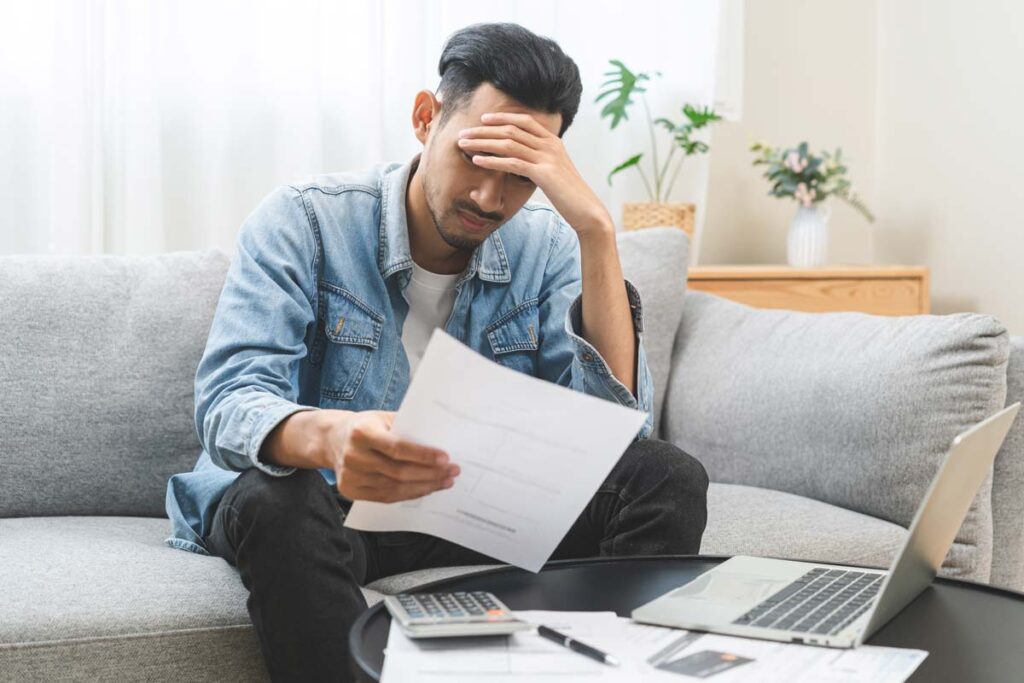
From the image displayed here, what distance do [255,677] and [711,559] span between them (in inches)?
20.5

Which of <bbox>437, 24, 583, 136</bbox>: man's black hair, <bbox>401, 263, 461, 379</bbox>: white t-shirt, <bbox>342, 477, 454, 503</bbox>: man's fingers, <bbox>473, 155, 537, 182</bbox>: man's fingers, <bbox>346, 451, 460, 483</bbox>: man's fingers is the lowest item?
<bbox>342, 477, 454, 503</bbox>: man's fingers

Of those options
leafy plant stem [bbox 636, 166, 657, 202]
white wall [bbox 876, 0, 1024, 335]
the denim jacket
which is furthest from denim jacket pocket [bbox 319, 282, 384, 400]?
white wall [bbox 876, 0, 1024, 335]

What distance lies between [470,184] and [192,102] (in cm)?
109

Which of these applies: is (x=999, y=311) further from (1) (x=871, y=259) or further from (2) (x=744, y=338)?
(2) (x=744, y=338)

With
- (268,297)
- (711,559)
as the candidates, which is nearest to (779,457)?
(711,559)

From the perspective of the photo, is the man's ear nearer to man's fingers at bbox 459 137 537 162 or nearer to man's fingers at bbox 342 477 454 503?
man's fingers at bbox 459 137 537 162

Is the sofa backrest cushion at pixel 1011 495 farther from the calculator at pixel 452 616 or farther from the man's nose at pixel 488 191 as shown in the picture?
the calculator at pixel 452 616

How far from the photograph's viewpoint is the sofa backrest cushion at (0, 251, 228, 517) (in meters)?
1.62

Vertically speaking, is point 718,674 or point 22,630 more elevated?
point 718,674

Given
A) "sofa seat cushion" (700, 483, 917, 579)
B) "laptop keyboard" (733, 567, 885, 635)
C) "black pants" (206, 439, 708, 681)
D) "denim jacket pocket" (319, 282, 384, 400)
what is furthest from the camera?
"sofa seat cushion" (700, 483, 917, 579)

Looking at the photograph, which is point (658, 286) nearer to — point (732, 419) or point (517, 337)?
point (732, 419)

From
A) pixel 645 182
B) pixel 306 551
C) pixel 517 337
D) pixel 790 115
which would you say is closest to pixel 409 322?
pixel 517 337

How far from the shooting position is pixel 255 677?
122 centimetres

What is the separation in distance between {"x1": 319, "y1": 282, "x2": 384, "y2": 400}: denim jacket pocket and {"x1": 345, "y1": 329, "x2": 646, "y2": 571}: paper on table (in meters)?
0.49
